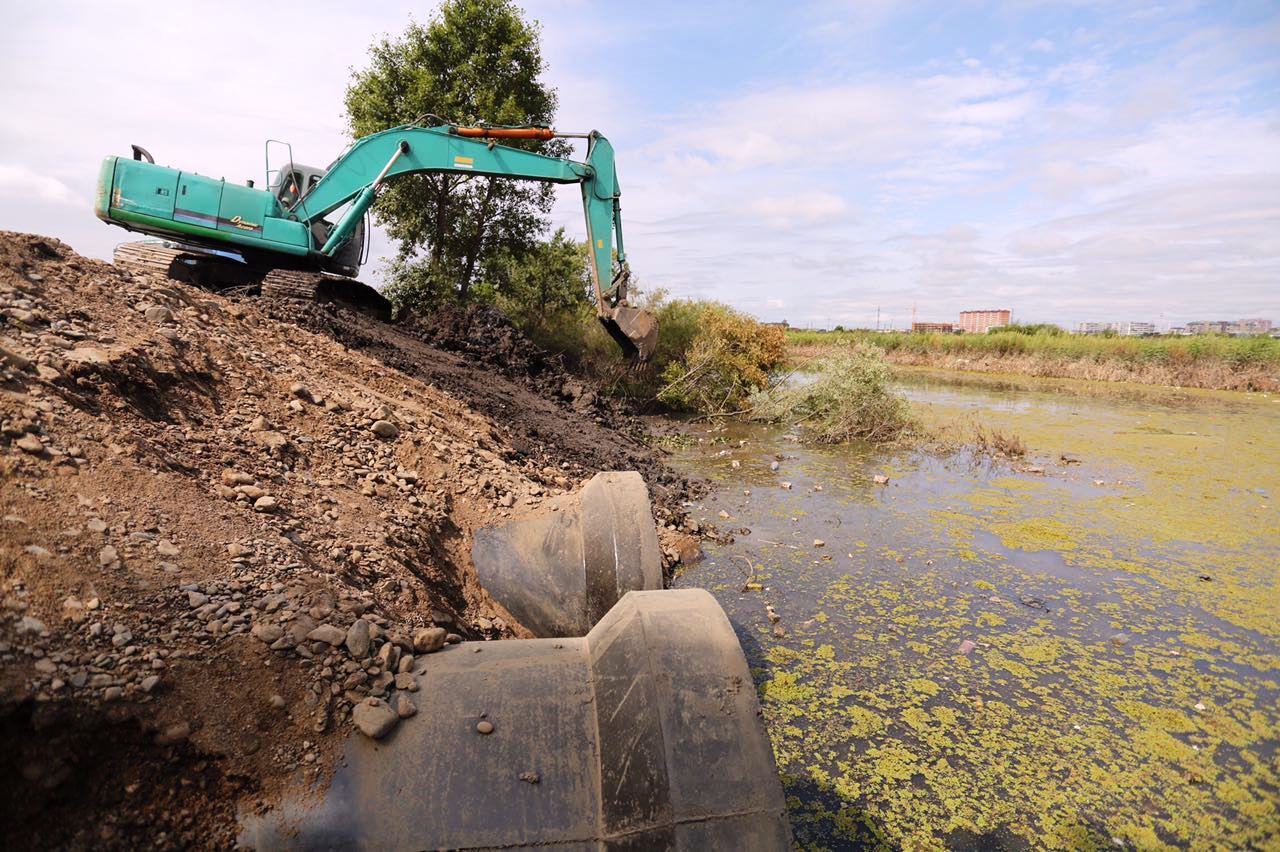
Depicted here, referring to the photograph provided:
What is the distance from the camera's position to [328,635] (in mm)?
2375

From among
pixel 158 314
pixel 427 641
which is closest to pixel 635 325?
pixel 158 314

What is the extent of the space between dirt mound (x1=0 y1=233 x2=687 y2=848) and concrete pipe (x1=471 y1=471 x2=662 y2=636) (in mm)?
185

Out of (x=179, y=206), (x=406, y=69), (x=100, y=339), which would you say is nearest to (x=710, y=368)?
(x=406, y=69)

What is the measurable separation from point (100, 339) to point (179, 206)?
5802mm

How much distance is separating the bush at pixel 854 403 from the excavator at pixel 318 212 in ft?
13.4

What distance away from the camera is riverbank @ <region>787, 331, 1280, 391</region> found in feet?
72.4

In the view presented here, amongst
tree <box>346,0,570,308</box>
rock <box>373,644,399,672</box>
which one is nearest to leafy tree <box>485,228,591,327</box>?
tree <box>346,0,570,308</box>

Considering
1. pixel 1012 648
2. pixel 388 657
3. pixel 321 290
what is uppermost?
pixel 321 290

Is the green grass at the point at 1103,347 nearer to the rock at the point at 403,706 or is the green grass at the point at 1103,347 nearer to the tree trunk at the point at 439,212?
the tree trunk at the point at 439,212

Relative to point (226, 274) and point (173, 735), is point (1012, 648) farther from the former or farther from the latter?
point (226, 274)

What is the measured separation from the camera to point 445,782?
6.86ft

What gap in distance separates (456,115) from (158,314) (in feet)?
35.1

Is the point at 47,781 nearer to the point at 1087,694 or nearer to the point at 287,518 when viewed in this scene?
the point at 287,518

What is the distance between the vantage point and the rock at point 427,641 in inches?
101
